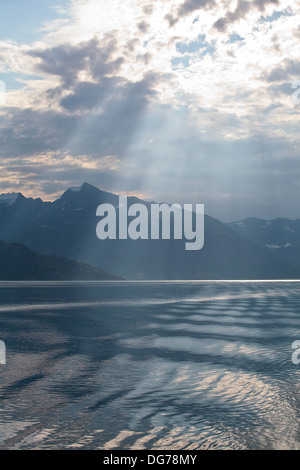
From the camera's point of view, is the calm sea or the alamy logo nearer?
the calm sea

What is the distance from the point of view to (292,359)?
131ft

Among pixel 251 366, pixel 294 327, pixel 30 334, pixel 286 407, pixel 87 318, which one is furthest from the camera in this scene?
pixel 87 318

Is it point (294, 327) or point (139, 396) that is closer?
point (139, 396)

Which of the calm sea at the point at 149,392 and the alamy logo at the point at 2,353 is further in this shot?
the alamy logo at the point at 2,353

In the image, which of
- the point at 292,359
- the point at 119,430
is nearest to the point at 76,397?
the point at 119,430

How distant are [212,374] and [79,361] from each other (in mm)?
11406

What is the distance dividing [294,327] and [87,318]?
3384cm

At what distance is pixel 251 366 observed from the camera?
3691cm

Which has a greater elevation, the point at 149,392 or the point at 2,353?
the point at 149,392

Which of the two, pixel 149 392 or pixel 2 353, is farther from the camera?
pixel 2 353

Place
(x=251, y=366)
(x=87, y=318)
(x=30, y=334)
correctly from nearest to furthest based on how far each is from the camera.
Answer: (x=251, y=366)
(x=30, y=334)
(x=87, y=318)

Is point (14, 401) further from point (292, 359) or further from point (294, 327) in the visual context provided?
point (294, 327)

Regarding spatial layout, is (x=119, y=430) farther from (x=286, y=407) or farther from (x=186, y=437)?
(x=286, y=407)
